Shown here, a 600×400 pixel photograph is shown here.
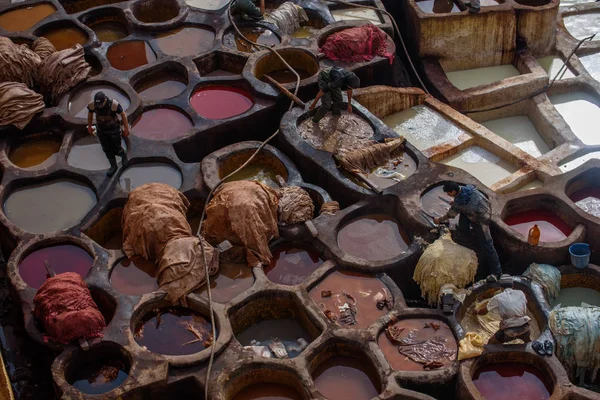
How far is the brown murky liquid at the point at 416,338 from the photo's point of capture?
1030cm

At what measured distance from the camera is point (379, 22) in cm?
1662

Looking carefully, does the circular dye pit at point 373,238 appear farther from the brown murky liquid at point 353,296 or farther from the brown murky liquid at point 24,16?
the brown murky liquid at point 24,16

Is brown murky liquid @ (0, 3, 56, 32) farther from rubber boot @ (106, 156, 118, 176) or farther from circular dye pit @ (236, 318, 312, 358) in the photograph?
circular dye pit @ (236, 318, 312, 358)

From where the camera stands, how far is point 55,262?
38.1ft

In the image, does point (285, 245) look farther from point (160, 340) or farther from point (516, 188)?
point (516, 188)

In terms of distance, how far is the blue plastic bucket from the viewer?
451 inches

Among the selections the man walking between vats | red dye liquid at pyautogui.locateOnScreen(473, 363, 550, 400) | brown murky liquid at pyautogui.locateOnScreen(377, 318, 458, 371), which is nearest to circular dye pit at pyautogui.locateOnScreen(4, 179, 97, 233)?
brown murky liquid at pyautogui.locateOnScreen(377, 318, 458, 371)

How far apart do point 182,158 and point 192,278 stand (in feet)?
10.7

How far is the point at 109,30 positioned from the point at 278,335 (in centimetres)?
870

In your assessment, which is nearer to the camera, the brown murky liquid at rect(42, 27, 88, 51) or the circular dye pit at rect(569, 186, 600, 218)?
the circular dye pit at rect(569, 186, 600, 218)

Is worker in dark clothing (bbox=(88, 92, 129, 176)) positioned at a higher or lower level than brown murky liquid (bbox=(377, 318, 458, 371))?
higher

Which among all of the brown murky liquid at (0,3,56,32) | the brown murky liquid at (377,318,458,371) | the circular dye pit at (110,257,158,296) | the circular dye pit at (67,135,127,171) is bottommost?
the brown murky liquid at (377,318,458,371)

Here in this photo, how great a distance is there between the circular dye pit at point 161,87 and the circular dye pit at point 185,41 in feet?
2.02

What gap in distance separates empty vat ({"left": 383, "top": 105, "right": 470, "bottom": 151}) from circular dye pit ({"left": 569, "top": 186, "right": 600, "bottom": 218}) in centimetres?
244
